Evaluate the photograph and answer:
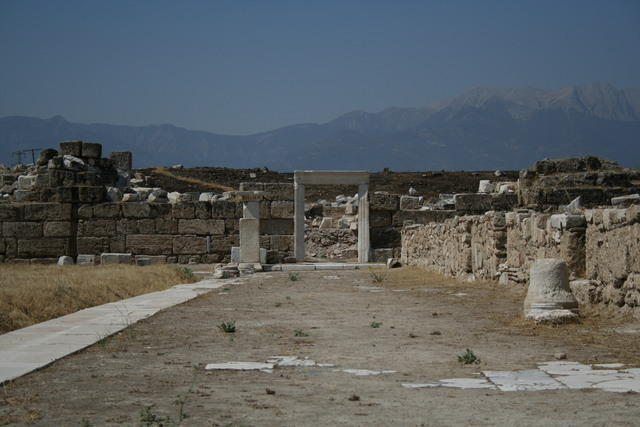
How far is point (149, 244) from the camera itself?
22672mm

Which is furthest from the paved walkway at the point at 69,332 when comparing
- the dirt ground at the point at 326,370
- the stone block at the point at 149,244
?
the stone block at the point at 149,244

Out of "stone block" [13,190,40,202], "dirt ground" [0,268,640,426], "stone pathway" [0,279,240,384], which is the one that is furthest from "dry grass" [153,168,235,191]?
"dirt ground" [0,268,640,426]

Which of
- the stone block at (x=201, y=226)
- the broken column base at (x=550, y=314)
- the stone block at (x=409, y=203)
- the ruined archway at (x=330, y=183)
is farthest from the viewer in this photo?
the stone block at (x=409, y=203)

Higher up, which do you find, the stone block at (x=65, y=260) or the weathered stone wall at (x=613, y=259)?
the weathered stone wall at (x=613, y=259)

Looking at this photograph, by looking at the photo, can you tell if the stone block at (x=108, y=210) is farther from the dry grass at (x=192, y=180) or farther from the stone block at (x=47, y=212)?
the dry grass at (x=192, y=180)

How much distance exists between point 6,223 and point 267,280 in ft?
33.6

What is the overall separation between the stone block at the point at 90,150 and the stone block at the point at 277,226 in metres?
6.81

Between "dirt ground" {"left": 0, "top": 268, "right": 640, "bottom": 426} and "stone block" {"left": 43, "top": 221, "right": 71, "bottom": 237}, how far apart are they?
13569 mm

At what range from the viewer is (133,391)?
16.8 ft

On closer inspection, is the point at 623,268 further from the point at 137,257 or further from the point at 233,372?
the point at 137,257

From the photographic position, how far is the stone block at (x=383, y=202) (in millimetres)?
22781

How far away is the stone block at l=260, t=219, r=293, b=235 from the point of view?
2253cm

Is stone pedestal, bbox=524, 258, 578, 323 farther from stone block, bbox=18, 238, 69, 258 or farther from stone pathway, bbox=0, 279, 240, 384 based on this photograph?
stone block, bbox=18, 238, 69, 258

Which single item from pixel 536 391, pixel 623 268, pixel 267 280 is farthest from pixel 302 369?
pixel 267 280
